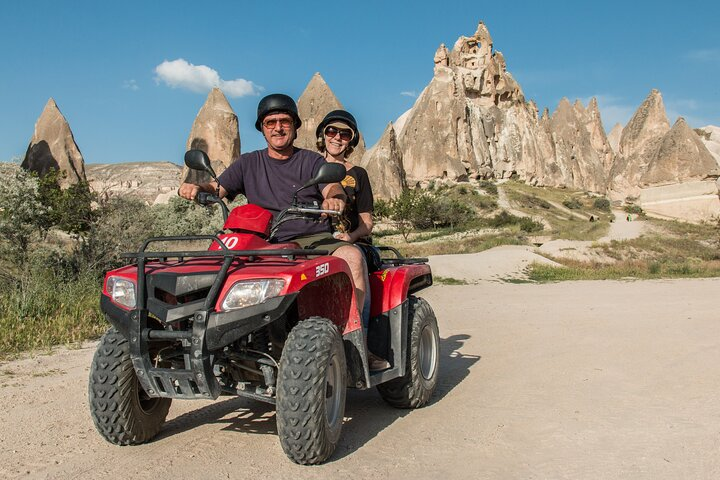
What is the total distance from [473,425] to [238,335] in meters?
1.92

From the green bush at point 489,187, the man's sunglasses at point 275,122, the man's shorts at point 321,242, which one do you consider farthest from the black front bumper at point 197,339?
the green bush at point 489,187

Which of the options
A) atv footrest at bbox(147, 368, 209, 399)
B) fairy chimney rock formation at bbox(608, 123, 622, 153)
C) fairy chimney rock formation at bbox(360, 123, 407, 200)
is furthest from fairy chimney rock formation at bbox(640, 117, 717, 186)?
fairy chimney rock formation at bbox(608, 123, 622, 153)

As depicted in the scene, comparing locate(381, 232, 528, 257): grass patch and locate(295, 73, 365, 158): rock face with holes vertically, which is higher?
locate(295, 73, 365, 158): rock face with holes

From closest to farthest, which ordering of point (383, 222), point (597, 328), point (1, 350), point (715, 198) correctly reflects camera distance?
point (1, 350) → point (597, 328) → point (383, 222) → point (715, 198)

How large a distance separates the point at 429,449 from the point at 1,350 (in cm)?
494

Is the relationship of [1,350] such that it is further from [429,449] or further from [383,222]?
[383,222]

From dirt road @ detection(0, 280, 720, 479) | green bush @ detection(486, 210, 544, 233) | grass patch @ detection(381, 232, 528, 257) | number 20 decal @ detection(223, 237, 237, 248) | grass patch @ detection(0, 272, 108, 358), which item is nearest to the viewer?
dirt road @ detection(0, 280, 720, 479)

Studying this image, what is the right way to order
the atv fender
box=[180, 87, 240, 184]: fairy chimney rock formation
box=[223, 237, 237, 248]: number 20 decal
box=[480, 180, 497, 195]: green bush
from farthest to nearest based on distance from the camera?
box=[480, 180, 497, 195]: green bush < box=[180, 87, 240, 184]: fairy chimney rock formation < the atv fender < box=[223, 237, 237, 248]: number 20 decal

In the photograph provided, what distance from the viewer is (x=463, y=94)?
240 feet

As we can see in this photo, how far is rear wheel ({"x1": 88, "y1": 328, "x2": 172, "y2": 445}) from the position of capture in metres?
3.62

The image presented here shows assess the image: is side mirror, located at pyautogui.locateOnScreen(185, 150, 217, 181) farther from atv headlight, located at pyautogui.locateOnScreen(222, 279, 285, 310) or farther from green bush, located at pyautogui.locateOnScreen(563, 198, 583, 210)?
green bush, located at pyautogui.locateOnScreen(563, 198, 583, 210)

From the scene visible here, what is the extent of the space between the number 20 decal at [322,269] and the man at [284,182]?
1.67 ft

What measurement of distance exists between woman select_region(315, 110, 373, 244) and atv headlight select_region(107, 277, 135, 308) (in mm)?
1748

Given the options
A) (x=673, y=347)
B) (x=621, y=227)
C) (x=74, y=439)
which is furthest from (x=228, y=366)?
(x=621, y=227)
